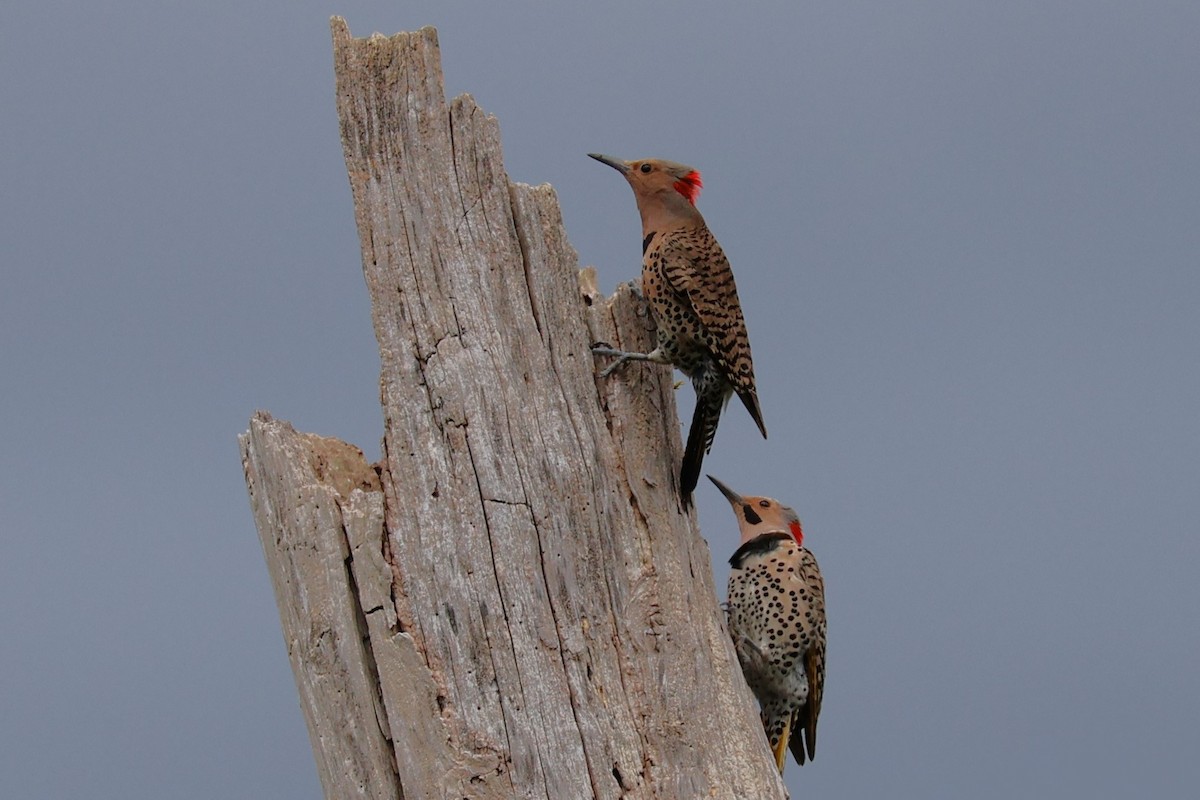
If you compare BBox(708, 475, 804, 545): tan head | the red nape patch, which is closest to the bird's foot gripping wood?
the red nape patch

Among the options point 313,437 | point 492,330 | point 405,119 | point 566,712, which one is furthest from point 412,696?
point 405,119

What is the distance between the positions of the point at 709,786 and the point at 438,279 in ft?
5.83

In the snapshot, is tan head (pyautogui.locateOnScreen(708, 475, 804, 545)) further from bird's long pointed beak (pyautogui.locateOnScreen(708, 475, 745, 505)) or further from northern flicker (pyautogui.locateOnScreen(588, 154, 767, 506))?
northern flicker (pyautogui.locateOnScreen(588, 154, 767, 506))

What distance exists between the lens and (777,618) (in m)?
5.03

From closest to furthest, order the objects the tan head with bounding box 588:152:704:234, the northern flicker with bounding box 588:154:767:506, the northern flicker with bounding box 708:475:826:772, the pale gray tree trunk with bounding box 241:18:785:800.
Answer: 1. the pale gray tree trunk with bounding box 241:18:785:800
2. the northern flicker with bounding box 588:154:767:506
3. the tan head with bounding box 588:152:704:234
4. the northern flicker with bounding box 708:475:826:772

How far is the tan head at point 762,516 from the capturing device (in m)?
5.26

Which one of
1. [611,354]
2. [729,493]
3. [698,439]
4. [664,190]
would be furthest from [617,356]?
[729,493]

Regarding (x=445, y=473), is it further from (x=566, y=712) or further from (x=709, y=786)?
(x=709, y=786)

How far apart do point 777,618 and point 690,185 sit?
5.28 ft

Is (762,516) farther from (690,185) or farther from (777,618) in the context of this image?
(690,185)

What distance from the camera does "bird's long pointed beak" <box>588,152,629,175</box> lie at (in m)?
4.75

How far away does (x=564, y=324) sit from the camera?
4301 mm

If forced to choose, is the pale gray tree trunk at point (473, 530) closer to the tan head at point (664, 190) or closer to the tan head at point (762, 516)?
the tan head at point (664, 190)

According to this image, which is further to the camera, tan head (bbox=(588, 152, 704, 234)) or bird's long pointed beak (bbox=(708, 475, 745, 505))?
bird's long pointed beak (bbox=(708, 475, 745, 505))
